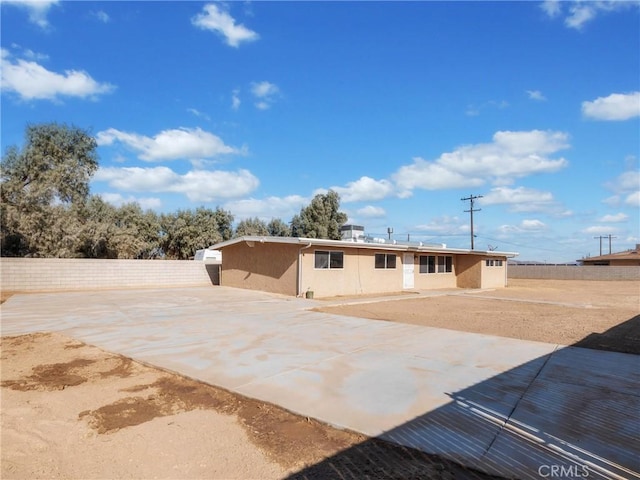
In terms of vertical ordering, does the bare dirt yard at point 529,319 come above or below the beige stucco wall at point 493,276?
below

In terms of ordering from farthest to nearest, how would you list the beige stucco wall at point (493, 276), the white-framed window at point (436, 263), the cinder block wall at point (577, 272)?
the cinder block wall at point (577, 272), the beige stucco wall at point (493, 276), the white-framed window at point (436, 263)

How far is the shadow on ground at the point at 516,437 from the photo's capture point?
3164 mm

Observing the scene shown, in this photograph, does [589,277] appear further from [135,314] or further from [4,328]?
[4,328]

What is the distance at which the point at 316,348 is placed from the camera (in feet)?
24.1

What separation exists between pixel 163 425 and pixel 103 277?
18.3 metres

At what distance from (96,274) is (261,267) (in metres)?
8.01

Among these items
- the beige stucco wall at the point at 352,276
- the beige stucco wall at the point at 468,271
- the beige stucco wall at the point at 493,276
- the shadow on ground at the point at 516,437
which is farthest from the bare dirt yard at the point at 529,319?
the beige stucco wall at the point at 493,276

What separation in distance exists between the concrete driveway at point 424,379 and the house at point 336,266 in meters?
6.74

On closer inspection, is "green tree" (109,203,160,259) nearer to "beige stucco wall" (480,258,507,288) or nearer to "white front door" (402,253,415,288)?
"white front door" (402,253,415,288)

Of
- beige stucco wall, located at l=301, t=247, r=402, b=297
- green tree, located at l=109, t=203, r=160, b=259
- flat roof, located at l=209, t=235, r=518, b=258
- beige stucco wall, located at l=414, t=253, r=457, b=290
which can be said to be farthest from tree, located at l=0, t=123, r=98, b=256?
beige stucco wall, located at l=414, t=253, r=457, b=290

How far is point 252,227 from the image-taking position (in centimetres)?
4588

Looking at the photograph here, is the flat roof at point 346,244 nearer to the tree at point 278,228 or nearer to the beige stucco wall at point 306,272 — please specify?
the beige stucco wall at point 306,272

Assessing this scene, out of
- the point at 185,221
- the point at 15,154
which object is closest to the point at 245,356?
the point at 15,154

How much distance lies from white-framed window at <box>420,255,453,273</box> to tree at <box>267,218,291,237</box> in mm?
22499
